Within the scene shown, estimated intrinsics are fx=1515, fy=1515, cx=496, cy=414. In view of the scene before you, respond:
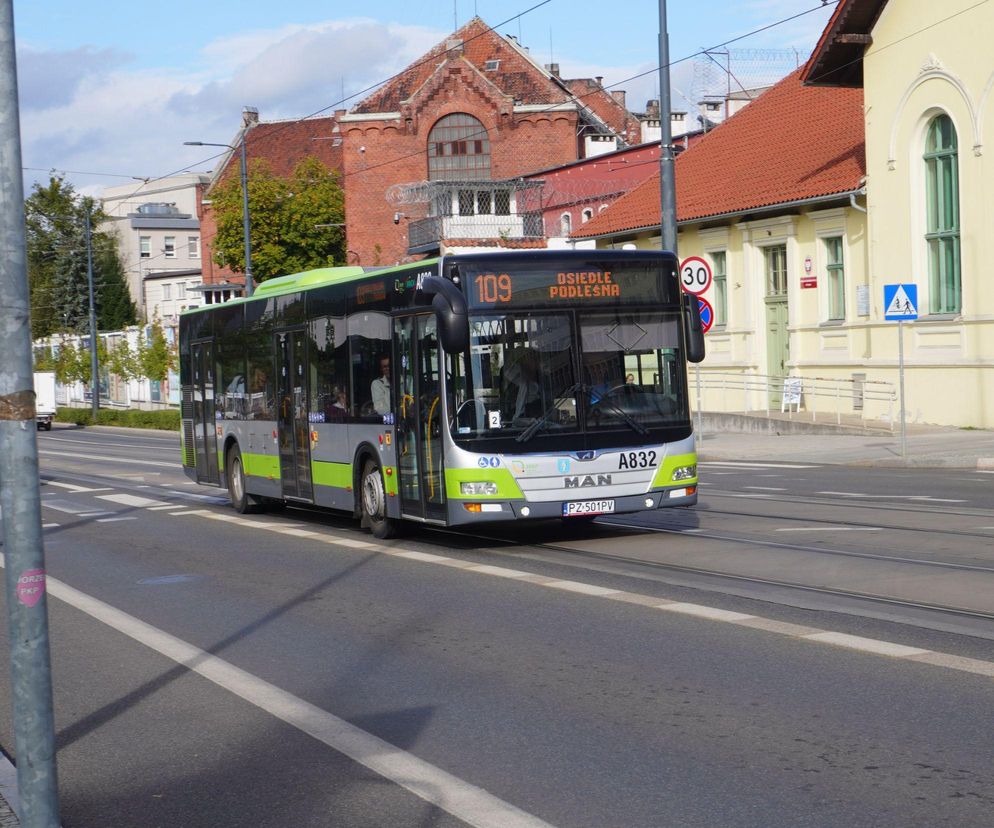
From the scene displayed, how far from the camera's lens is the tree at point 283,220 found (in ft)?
240

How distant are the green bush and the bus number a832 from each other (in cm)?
4787

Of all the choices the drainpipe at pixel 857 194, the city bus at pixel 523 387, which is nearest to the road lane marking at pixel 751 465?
the drainpipe at pixel 857 194

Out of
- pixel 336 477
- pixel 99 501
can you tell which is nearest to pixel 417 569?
pixel 336 477

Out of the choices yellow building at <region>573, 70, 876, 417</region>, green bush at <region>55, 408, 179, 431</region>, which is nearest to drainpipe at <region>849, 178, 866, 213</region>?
yellow building at <region>573, 70, 876, 417</region>

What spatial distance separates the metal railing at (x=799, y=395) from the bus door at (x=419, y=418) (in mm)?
15051

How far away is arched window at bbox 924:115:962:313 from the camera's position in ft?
98.9

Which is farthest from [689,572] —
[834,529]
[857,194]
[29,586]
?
[857,194]

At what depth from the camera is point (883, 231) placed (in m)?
31.8

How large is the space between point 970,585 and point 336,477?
781 cm

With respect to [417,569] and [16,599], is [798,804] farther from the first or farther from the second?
[417,569]

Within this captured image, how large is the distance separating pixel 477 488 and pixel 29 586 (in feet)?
28.4

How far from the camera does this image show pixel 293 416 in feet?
57.5

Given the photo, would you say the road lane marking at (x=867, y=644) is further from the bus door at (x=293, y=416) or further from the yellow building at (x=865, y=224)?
the yellow building at (x=865, y=224)

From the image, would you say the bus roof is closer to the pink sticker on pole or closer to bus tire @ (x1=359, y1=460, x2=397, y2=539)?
bus tire @ (x1=359, y1=460, x2=397, y2=539)
